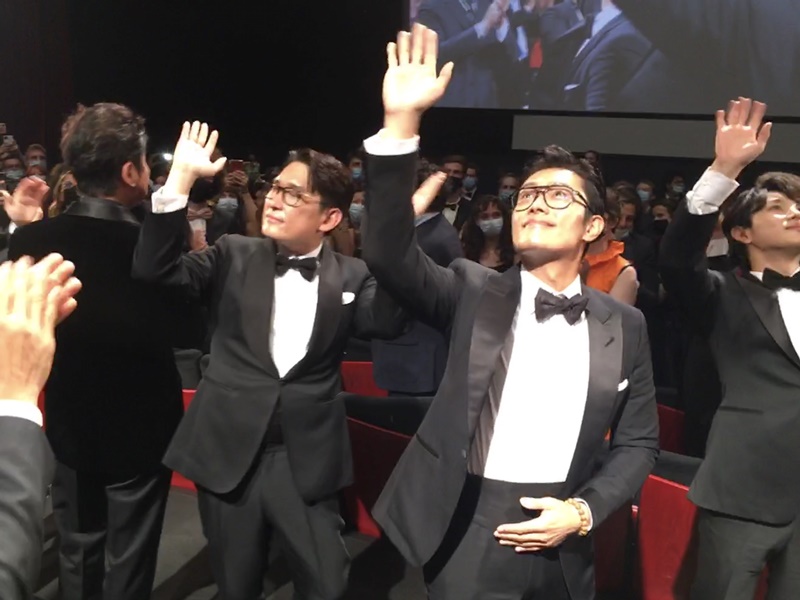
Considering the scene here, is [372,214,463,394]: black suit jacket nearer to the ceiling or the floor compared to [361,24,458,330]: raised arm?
nearer to the floor

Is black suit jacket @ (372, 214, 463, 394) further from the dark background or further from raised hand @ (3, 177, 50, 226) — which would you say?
the dark background

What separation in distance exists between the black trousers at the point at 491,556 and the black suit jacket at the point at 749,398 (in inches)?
23.4

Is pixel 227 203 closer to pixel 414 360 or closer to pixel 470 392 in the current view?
pixel 414 360

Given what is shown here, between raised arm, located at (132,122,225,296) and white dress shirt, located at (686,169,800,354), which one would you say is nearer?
white dress shirt, located at (686,169,800,354)

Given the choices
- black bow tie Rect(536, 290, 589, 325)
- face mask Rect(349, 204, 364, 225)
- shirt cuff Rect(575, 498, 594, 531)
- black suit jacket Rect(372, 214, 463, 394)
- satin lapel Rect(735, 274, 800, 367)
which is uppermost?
black bow tie Rect(536, 290, 589, 325)

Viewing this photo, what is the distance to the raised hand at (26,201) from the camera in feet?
8.44

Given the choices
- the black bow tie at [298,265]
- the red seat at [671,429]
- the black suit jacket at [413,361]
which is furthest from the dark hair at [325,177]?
Result: the red seat at [671,429]

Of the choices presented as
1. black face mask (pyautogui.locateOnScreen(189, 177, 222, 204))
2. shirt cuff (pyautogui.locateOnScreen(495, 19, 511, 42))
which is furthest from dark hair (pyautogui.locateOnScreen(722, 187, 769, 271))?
shirt cuff (pyautogui.locateOnScreen(495, 19, 511, 42))

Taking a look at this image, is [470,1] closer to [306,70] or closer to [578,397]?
[306,70]

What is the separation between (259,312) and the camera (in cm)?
200

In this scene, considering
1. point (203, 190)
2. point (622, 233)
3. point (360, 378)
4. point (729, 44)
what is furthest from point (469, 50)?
point (360, 378)

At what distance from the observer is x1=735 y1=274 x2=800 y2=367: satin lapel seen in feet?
6.19

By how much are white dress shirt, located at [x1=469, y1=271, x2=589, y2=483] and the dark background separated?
6.71 meters

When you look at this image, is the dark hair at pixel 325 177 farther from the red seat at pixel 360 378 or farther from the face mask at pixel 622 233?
the face mask at pixel 622 233
